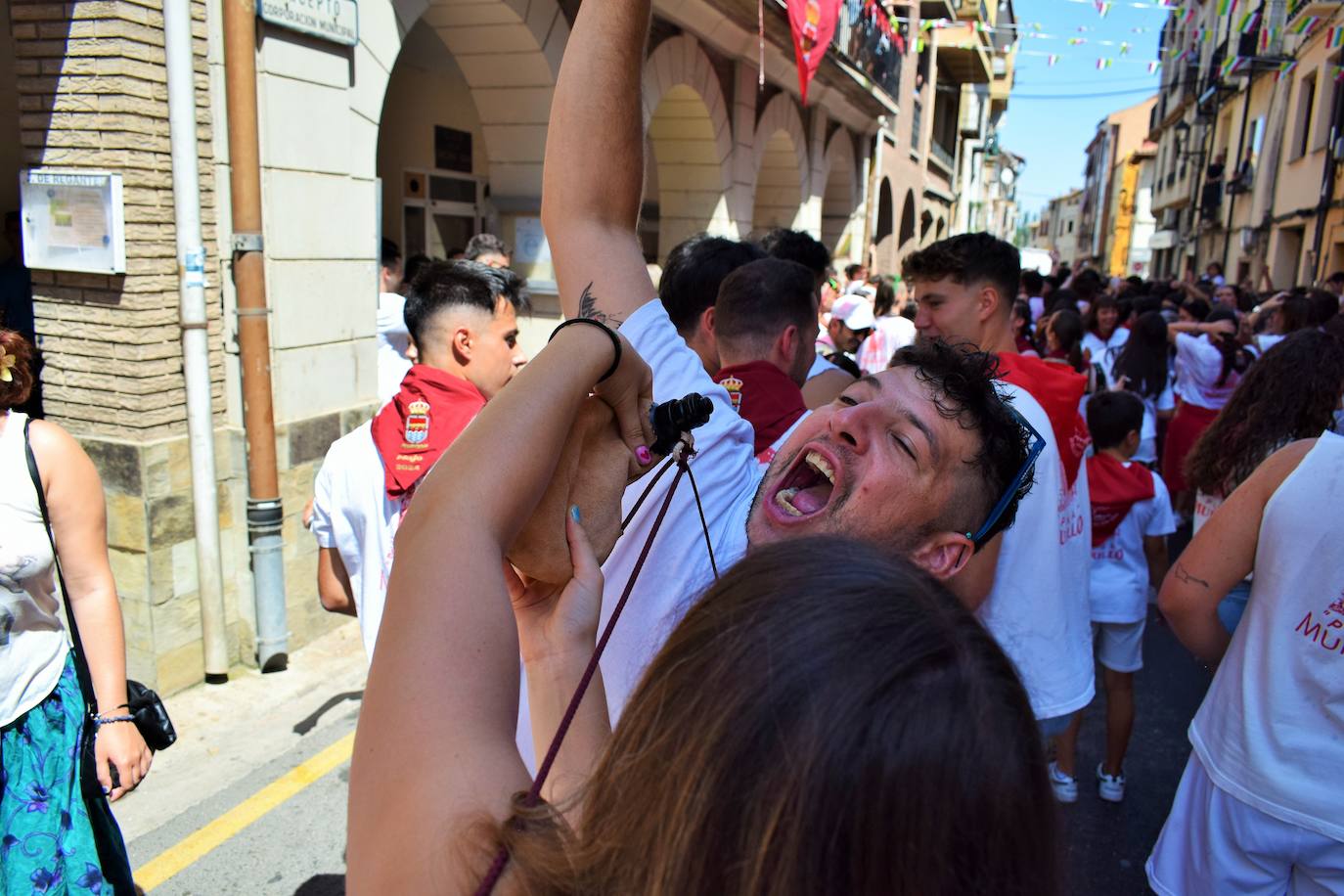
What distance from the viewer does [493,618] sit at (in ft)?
2.73

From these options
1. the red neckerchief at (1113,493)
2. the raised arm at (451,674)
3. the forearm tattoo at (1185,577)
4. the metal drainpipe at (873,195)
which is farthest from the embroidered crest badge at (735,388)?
the metal drainpipe at (873,195)

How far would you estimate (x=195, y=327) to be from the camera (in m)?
4.17

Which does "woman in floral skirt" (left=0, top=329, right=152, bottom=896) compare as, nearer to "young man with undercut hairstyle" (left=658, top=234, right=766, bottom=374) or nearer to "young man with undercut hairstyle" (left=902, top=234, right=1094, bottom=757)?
"young man with undercut hairstyle" (left=658, top=234, right=766, bottom=374)

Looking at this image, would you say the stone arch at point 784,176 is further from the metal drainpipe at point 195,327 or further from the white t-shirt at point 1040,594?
the white t-shirt at point 1040,594

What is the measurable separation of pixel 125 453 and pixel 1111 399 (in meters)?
4.55

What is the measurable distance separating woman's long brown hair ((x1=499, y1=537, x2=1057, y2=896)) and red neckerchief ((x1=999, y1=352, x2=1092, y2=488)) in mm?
2194

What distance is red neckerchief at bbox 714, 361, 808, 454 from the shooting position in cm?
259

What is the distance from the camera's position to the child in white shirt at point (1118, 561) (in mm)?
3828

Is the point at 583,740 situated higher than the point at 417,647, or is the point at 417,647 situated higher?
the point at 417,647

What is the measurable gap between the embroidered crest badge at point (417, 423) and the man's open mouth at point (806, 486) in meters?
1.43

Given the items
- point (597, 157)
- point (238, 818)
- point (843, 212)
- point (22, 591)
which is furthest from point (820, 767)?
point (843, 212)

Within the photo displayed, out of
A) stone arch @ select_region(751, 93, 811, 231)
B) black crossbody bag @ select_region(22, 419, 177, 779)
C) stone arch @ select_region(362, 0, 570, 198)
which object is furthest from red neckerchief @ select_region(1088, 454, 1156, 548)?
stone arch @ select_region(751, 93, 811, 231)

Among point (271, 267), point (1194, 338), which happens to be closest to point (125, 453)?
point (271, 267)

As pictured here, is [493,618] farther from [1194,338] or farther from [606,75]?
[1194,338]
